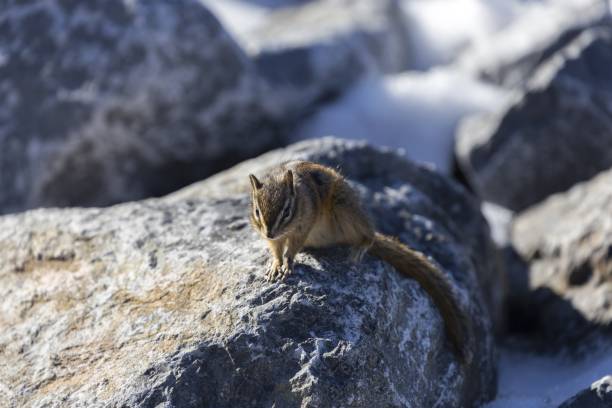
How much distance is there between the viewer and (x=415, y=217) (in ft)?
18.0

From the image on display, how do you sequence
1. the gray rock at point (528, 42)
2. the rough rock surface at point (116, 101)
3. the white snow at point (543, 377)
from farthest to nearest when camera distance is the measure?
the gray rock at point (528, 42) < the rough rock surface at point (116, 101) < the white snow at point (543, 377)

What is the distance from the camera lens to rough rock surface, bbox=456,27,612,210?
7984 mm

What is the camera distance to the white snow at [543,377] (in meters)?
4.94

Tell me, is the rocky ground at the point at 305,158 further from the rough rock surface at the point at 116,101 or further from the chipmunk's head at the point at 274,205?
the chipmunk's head at the point at 274,205

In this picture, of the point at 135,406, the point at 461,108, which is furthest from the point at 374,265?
the point at 461,108

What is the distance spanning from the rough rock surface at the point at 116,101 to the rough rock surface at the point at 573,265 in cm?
309

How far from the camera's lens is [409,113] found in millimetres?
9219

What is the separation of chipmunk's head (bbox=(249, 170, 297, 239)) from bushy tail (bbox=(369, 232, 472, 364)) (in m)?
0.67

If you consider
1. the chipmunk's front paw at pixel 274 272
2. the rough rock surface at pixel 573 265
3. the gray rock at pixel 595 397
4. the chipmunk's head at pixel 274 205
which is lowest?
the gray rock at pixel 595 397

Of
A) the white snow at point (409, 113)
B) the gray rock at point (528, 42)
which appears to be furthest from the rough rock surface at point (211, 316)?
the gray rock at point (528, 42)

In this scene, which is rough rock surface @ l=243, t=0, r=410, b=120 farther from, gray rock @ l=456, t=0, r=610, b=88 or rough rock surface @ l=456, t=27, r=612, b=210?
rough rock surface @ l=456, t=27, r=612, b=210

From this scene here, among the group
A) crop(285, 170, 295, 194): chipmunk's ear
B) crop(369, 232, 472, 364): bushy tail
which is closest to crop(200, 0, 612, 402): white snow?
crop(369, 232, 472, 364): bushy tail

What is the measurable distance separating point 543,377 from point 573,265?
97 cm

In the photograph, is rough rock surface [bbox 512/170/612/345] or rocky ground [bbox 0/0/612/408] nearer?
rocky ground [bbox 0/0/612/408]
